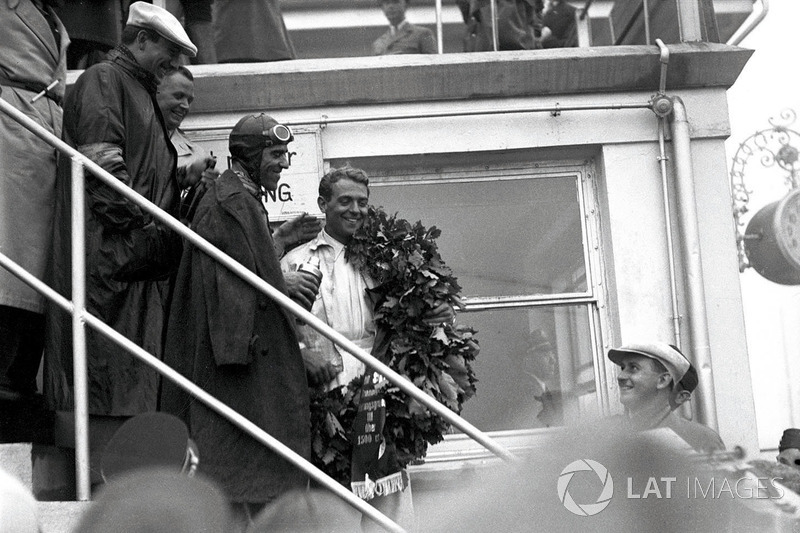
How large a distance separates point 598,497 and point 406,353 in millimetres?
2741

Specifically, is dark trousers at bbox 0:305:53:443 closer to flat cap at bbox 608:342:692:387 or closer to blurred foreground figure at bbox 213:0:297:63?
flat cap at bbox 608:342:692:387

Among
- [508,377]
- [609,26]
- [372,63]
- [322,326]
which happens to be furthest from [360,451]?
[609,26]

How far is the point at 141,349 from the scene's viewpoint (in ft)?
13.8

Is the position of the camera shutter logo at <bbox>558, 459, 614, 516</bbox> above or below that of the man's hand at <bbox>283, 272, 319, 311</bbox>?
below

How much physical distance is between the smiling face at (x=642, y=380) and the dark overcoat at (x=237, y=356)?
1640 millimetres

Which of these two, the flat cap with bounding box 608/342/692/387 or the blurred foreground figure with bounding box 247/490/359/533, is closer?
the blurred foreground figure with bounding box 247/490/359/533

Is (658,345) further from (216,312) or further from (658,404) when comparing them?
(216,312)

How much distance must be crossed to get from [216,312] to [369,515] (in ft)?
3.27

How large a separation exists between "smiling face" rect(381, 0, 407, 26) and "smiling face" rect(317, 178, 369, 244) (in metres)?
2.08

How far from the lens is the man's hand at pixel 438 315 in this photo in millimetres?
5086

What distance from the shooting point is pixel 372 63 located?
7066 millimetres

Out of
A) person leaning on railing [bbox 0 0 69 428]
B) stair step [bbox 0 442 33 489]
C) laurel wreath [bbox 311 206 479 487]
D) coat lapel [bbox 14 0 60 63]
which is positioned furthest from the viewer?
coat lapel [bbox 14 0 60 63]

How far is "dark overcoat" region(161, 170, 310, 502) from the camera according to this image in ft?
14.3

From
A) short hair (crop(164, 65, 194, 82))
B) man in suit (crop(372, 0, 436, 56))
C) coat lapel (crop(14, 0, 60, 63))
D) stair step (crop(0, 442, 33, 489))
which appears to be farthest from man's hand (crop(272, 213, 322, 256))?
man in suit (crop(372, 0, 436, 56))
